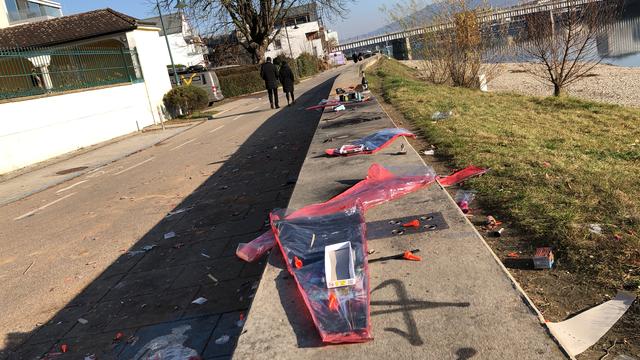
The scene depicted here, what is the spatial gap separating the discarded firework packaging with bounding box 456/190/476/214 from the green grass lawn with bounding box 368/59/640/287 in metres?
0.11

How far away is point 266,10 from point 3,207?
31755mm

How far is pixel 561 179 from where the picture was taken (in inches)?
204

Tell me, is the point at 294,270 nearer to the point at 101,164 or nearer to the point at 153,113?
the point at 101,164

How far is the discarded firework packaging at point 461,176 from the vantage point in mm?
5711

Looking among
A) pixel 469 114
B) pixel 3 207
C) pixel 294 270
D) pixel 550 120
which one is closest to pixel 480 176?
pixel 294 270

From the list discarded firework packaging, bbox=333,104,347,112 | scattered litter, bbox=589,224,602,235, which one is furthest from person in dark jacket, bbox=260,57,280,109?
scattered litter, bbox=589,224,602,235

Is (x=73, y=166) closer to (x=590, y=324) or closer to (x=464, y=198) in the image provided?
(x=464, y=198)

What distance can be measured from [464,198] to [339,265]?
2260 millimetres

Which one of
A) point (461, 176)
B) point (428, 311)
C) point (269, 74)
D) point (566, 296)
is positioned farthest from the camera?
point (269, 74)

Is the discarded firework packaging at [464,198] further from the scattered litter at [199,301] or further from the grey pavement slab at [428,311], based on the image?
the scattered litter at [199,301]

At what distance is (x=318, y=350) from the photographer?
253cm

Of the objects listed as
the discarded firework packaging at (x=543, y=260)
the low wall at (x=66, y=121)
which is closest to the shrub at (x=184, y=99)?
the low wall at (x=66, y=121)

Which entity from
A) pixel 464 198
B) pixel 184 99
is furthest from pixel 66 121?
pixel 464 198

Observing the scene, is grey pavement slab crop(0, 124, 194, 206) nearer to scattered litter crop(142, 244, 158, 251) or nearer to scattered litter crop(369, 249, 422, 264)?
scattered litter crop(142, 244, 158, 251)
